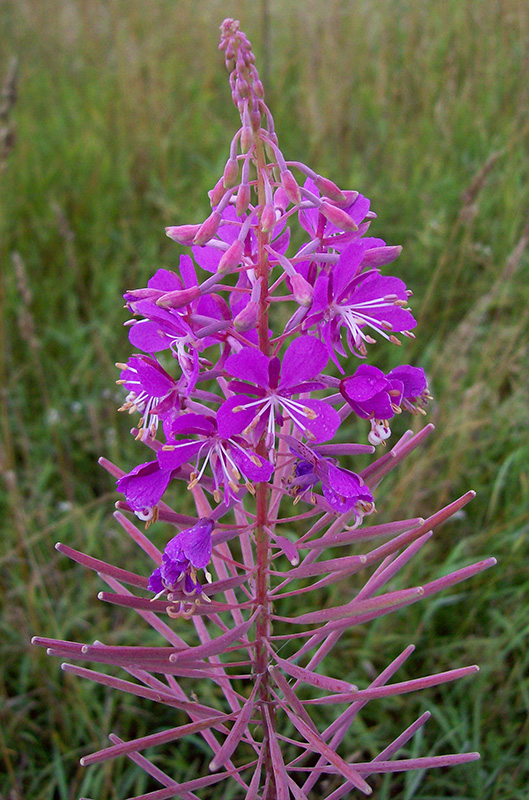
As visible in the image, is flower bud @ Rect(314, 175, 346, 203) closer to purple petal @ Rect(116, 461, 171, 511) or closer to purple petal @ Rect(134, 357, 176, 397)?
purple petal @ Rect(134, 357, 176, 397)

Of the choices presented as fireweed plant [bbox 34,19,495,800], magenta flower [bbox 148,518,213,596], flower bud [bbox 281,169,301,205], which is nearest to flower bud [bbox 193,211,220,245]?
fireweed plant [bbox 34,19,495,800]

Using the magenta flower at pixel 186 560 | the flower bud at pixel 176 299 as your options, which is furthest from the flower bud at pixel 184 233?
the magenta flower at pixel 186 560

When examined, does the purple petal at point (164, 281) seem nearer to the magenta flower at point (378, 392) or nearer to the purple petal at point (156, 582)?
the magenta flower at point (378, 392)

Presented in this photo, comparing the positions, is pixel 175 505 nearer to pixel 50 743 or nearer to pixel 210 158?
pixel 50 743

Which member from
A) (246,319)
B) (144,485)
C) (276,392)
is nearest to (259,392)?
(276,392)

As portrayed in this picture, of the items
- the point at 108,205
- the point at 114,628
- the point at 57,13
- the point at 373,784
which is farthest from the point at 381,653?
the point at 57,13
